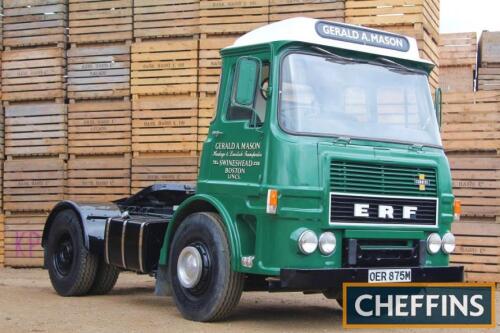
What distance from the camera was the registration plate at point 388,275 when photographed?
6.36 metres

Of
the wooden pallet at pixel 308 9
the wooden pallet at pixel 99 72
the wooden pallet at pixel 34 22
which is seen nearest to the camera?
the wooden pallet at pixel 308 9

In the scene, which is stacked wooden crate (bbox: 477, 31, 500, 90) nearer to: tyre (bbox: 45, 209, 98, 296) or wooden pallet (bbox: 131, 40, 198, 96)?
wooden pallet (bbox: 131, 40, 198, 96)

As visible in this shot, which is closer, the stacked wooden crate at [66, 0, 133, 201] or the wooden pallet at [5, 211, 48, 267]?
the stacked wooden crate at [66, 0, 133, 201]

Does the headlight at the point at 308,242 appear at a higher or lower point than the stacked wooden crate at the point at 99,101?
lower

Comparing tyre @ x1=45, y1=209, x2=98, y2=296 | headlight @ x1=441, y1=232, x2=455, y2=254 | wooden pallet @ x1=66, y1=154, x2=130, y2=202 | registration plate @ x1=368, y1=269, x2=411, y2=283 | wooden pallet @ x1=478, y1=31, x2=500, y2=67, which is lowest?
tyre @ x1=45, y1=209, x2=98, y2=296

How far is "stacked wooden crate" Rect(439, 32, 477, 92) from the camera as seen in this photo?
12.9 metres

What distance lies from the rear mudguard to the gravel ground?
0.58 meters

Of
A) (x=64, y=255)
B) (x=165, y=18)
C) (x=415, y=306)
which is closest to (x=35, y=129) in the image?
(x=165, y=18)

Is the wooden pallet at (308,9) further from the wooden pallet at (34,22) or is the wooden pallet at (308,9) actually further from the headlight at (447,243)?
the headlight at (447,243)

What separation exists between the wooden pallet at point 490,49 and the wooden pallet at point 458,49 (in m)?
0.25

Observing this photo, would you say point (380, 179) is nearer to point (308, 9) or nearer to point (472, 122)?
point (472, 122)

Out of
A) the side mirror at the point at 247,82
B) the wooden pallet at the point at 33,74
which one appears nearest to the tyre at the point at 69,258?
the side mirror at the point at 247,82

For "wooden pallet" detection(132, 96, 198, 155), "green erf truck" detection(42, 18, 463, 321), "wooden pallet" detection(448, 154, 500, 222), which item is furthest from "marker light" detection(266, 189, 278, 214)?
"wooden pallet" detection(132, 96, 198, 155)

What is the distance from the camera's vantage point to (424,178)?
682 cm
